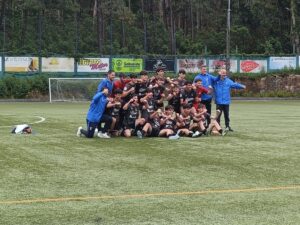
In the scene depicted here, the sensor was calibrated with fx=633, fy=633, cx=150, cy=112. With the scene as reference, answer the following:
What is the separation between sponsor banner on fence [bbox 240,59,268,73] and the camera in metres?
51.6

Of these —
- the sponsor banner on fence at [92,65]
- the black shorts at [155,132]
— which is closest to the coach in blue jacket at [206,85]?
the black shorts at [155,132]

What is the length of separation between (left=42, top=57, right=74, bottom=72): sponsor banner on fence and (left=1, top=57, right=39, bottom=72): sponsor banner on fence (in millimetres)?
749

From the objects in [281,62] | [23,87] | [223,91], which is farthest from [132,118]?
[281,62]

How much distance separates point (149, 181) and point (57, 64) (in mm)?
40834

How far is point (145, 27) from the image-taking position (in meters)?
61.7

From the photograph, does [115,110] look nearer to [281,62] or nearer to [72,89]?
[72,89]

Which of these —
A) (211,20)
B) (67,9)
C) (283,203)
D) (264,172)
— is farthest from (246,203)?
(211,20)

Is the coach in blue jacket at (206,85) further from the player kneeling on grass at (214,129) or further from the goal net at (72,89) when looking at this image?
the goal net at (72,89)

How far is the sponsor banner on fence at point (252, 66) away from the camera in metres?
51.6

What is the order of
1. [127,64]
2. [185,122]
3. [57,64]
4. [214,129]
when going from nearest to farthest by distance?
[185,122] → [214,129] → [57,64] → [127,64]

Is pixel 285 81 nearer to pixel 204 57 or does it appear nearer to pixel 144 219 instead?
pixel 204 57

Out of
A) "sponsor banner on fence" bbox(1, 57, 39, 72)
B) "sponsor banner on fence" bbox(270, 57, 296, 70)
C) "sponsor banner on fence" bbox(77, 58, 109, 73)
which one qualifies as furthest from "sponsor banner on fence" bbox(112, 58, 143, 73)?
"sponsor banner on fence" bbox(270, 57, 296, 70)

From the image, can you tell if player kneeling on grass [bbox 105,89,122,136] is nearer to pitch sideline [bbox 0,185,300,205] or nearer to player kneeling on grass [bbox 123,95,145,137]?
player kneeling on grass [bbox 123,95,145,137]

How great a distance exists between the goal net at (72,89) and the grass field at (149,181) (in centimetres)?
2449
